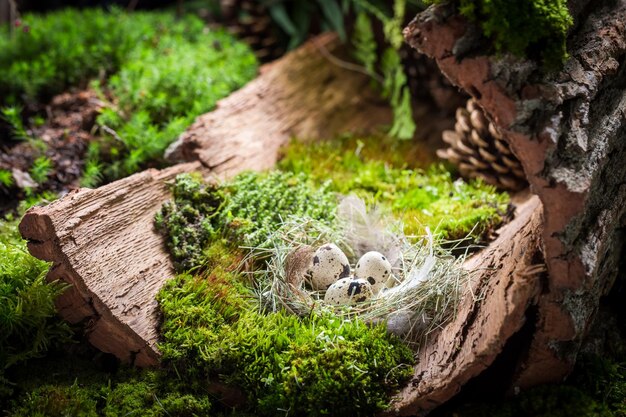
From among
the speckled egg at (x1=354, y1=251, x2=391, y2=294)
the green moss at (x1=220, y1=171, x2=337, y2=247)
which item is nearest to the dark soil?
the green moss at (x1=220, y1=171, x2=337, y2=247)

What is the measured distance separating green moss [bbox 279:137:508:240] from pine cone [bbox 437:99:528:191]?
0.35 feet

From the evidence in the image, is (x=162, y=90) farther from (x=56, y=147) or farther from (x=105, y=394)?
(x=105, y=394)

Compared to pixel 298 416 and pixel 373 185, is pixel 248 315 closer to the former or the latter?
pixel 298 416

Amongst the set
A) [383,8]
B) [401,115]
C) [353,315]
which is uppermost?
[383,8]

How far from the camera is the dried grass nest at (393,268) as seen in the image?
9.22ft

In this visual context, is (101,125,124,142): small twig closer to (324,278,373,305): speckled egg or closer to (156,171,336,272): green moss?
(156,171,336,272): green moss

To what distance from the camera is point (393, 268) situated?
10.1 feet

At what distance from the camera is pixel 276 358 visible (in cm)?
260

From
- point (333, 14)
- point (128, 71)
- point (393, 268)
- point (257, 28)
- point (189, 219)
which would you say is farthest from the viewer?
point (257, 28)

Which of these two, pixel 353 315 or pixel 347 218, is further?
pixel 347 218

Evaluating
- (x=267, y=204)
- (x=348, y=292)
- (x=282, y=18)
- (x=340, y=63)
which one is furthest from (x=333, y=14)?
(x=348, y=292)

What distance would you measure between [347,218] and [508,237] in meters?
0.98

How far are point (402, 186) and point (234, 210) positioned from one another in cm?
126

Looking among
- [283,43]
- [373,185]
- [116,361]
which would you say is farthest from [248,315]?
[283,43]
